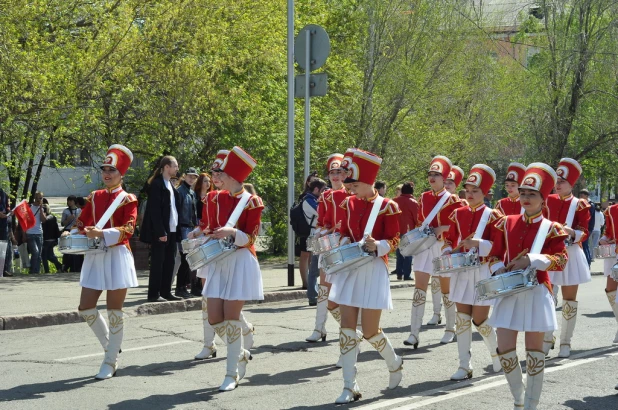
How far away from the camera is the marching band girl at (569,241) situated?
1072 centimetres

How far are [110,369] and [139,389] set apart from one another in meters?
0.62

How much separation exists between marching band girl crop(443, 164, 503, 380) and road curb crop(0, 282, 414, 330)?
5609 mm

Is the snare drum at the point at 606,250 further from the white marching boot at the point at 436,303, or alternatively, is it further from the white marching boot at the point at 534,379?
the white marching boot at the point at 534,379

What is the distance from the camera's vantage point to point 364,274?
8055 millimetres

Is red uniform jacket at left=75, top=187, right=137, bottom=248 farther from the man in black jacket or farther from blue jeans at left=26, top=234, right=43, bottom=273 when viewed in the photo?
blue jeans at left=26, top=234, right=43, bottom=273

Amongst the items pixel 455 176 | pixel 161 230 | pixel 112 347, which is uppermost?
pixel 455 176

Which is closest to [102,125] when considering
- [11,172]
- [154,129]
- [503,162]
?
[154,129]

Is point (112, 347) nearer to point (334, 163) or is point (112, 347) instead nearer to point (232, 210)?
point (232, 210)

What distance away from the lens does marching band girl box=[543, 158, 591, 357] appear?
10719 mm

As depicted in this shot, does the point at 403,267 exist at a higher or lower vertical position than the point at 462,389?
higher

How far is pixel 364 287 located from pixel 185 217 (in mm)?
7267

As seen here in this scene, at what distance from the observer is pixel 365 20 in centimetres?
2606

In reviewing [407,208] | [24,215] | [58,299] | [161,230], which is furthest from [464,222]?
[24,215]

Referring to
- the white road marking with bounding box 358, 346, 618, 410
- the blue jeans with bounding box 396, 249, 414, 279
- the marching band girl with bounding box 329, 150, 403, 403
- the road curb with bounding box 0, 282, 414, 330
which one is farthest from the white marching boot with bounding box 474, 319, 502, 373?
the blue jeans with bounding box 396, 249, 414, 279
